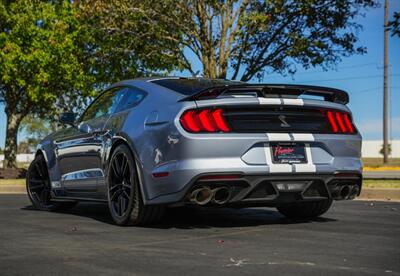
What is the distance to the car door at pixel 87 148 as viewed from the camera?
6707 mm

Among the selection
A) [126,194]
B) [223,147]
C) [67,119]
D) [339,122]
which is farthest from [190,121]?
[67,119]

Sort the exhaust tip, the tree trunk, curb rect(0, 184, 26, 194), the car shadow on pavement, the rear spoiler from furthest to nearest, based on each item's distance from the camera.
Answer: the tree trunk → curb rect(0, 184, 26, 194) → the car shadow on pavement → the exhaust tip → the rear spoiler

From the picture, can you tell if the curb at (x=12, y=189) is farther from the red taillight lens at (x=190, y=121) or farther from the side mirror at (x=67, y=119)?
the red taillight lens at (x=190, y=121)

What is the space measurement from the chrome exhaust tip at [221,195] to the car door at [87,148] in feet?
4.94

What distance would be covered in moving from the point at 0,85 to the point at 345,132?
2415 centimetres

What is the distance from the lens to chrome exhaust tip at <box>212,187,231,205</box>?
546 cm

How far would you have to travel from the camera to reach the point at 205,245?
15.8 ft

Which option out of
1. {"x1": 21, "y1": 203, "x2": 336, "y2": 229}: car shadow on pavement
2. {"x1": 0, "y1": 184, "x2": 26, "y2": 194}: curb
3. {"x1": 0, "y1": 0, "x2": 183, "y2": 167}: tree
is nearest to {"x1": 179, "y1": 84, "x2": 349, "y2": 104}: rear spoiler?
{"x1": 21, "y1": 203, "x2": 336, "y2": 229}: car shadow on pavement

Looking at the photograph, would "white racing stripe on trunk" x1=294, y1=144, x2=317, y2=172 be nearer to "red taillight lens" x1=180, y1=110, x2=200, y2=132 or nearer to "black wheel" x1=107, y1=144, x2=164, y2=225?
"red taillight lens" x1=180, y1=110, x2=200, y2=132

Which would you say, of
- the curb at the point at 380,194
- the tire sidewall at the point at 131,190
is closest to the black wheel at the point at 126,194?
the tire sidewall at the point at 131,190

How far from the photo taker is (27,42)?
25234 mm

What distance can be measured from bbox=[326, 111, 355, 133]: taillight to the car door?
213 cm

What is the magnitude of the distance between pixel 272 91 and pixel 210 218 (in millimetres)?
1690

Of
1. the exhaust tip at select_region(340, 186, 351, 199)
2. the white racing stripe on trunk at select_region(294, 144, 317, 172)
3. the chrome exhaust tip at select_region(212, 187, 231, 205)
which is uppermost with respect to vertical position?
the white racing stripe on trunk at select_region(294, 144, 317, 172)
